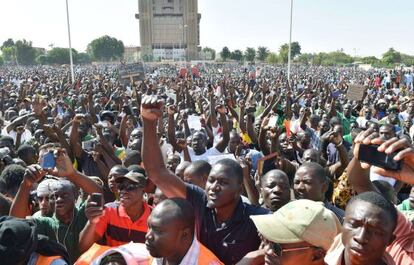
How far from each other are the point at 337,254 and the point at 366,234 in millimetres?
158

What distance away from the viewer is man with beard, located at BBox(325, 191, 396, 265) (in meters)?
1.76

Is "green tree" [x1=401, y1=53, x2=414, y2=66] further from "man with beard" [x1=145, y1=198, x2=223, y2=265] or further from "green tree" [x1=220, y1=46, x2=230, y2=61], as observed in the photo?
"man with beard" [x1=145, y1=198, x2=223, y2=265]

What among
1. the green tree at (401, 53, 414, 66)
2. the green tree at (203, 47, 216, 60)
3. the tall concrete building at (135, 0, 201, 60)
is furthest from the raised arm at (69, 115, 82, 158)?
the green tree at (203, 47, 216, 60)

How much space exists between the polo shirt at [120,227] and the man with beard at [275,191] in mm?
830

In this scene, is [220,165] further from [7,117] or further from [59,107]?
[59,107]

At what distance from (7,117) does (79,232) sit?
7.72 m

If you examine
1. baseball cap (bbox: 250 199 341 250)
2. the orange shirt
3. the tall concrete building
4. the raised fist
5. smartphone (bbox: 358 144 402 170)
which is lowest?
the orange shirt

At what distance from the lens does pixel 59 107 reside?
11242 mm

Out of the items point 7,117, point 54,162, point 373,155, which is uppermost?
point 373,155

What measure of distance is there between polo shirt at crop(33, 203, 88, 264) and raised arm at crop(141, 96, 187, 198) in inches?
23.1

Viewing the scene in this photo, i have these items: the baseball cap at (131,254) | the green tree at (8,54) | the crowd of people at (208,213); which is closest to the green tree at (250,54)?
the green tree at (8,54)

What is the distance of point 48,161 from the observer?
3049 millimetres

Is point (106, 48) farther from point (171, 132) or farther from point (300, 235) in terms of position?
point (300, 235)

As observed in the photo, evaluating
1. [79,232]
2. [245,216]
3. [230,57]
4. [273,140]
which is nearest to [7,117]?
[273,140]
